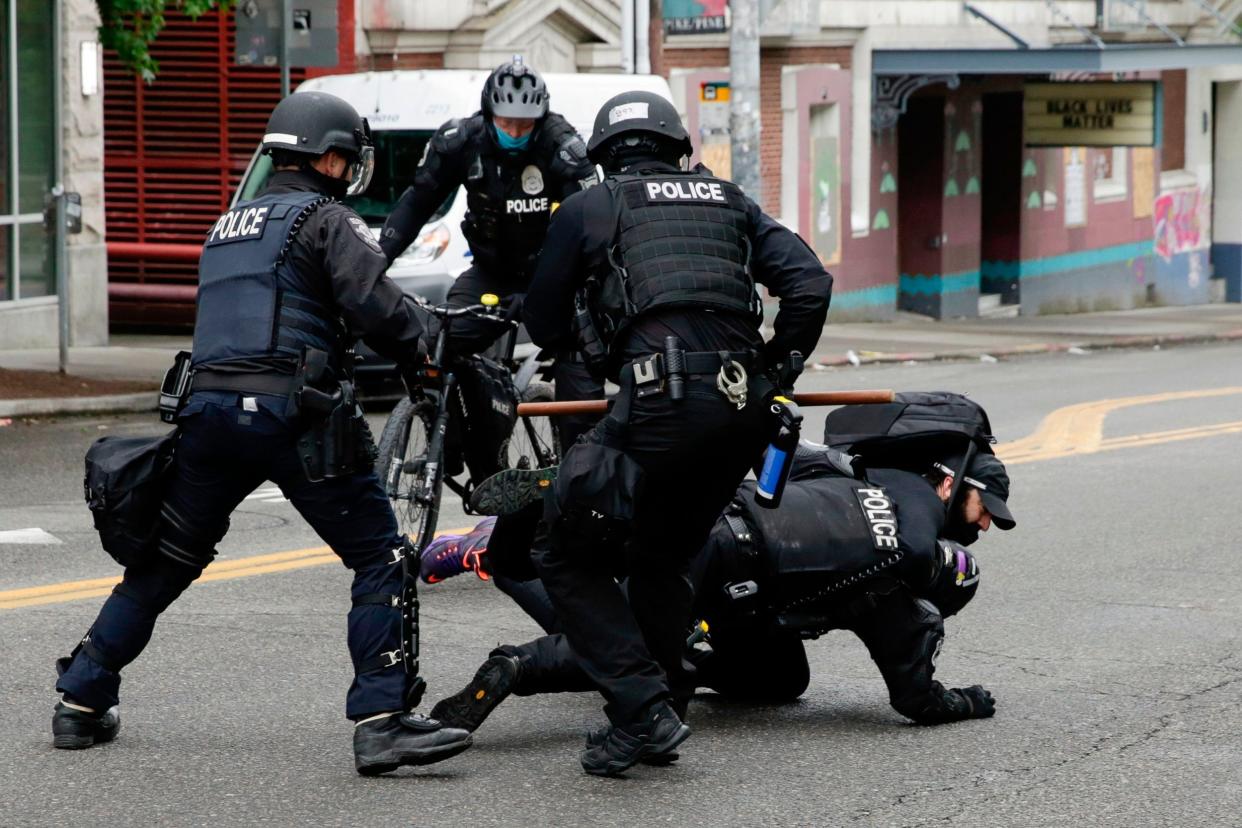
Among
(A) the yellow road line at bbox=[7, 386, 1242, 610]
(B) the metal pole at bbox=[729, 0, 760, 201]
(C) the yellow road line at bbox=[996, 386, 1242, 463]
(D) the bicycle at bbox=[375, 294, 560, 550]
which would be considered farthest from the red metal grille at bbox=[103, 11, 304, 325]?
(D) the bicycle at bbox=[375, 294, 560, 550]

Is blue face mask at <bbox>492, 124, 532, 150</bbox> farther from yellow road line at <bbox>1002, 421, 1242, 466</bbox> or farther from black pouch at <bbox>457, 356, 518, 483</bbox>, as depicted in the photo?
yellow road line at <bbox>1002, 421, 1242, 466</bbox>

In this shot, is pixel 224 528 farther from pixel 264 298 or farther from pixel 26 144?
pixel 26 144

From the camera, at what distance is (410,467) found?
26.3 feet

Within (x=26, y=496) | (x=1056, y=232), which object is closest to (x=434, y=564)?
(x=26, y=496)

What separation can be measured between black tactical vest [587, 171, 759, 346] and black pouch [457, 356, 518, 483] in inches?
100

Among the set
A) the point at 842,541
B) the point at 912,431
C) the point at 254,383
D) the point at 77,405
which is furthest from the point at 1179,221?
the point at 254,383

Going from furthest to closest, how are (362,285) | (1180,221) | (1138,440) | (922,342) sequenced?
(1180,221) → (922,342) → (1138,440) → (362,285)

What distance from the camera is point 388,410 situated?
48.6ft

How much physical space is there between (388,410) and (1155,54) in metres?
14.4

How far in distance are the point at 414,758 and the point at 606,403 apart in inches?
43.4

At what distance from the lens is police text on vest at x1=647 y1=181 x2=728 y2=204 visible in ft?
18.9

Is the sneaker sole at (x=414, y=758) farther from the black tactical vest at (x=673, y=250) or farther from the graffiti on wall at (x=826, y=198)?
the graffiti on wall at (x=826, y=198)

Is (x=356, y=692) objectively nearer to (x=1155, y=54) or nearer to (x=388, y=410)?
(x=388, y=410)

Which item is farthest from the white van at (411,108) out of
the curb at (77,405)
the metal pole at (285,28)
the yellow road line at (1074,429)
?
the yellow road line at (1074,429)
